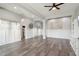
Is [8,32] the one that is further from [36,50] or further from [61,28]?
[61,28]

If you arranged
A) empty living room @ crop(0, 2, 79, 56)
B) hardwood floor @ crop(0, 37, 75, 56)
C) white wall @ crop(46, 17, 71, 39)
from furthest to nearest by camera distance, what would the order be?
white wall @ crop(46, 17, 71, 39) → empty living room @ crop(0, 2, 79, 56) → hardwood floor @ crop(0, 37, 75, 56)

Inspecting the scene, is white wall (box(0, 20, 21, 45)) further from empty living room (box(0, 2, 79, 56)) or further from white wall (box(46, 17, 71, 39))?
white wall (box(46, 17, 71, 39))

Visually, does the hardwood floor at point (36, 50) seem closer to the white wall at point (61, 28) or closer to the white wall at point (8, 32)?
the white wall at point (8, 32)

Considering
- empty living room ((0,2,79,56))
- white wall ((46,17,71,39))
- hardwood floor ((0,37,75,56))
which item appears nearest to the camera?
hardwood floor ((0,37,75,56))

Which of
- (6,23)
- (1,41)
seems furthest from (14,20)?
(1,41)

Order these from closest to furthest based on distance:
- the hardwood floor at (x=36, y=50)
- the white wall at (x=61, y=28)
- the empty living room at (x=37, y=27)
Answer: the hardwood floor at (x=36, y=50), the empty living room at (x=37, y=27), the white wall at (x=61, y=28)

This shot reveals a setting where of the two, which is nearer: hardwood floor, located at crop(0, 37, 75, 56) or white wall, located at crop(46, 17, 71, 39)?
hardwood floor, located at crop(0, 37, 75, 56)

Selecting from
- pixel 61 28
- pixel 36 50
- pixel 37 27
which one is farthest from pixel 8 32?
pixel 61 28

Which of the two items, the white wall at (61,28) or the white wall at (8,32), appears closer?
the white wall at (8,32)

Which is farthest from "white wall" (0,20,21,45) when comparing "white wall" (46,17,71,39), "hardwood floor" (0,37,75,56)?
"white wall" (46,17,71,39)

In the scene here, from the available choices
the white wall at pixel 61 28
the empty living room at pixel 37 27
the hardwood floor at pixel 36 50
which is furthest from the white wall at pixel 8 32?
the white wall at pixel 61 28

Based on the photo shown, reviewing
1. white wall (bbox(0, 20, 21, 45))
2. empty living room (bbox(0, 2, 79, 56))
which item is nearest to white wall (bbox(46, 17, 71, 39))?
empty living room (bbox(0, 2, 79, 56))

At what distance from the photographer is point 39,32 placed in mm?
8547

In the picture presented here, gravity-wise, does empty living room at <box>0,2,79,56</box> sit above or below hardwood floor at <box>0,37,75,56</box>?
above
